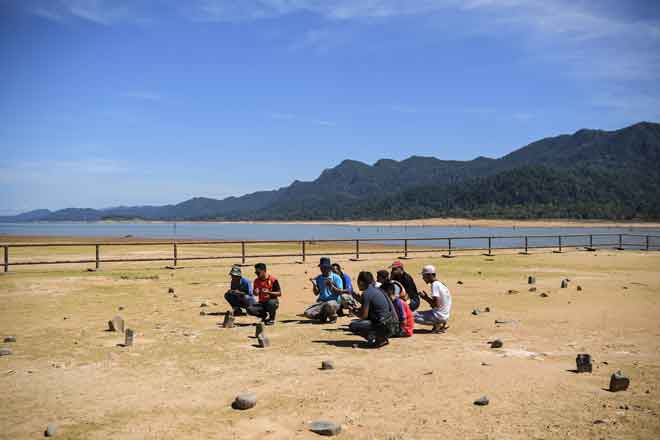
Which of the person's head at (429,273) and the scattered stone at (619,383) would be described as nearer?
the scattered stone at (619,383)

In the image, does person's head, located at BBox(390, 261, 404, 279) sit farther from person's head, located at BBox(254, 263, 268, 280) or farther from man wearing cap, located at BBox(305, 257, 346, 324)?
person's head, located at BBox(254, 263, 268, 280)

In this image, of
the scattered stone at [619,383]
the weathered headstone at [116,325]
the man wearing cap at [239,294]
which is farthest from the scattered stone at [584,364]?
the weathered headstone at [116,325]

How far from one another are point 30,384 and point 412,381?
477 cm

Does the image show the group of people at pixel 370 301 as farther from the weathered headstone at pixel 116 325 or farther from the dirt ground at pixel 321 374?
the weathered headstone at pixel 116 325

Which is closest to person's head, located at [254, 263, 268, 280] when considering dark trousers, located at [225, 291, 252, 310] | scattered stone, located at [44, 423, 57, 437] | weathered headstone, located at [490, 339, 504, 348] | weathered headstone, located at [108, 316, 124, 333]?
dark trousers, located at [225, 291, 252, 310]

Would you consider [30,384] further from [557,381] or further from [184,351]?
[557,381]

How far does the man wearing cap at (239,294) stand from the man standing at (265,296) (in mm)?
371

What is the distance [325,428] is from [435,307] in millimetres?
→ 5454

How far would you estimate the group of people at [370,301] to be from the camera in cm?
927

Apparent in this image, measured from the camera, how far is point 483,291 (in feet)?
55.7

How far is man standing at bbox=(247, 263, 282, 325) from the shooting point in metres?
11.6

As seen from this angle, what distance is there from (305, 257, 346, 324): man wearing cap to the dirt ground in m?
0.35

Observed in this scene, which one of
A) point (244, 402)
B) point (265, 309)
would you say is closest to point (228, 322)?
point (265, 309)

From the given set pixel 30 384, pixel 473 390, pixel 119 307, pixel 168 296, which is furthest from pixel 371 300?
pixel 168 296
